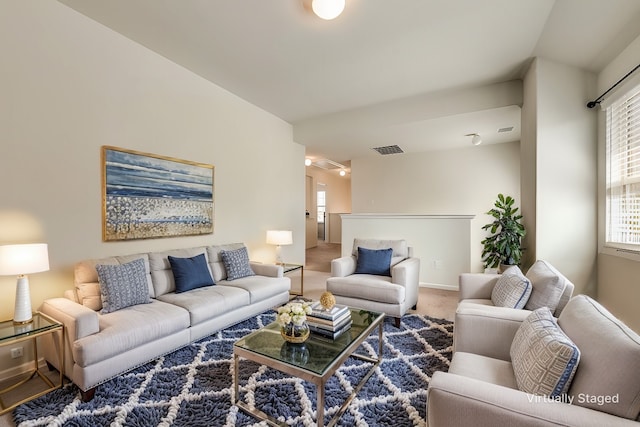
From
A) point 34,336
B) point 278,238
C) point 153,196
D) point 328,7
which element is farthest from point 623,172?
point 34,336

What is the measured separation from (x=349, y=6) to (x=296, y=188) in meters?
3.40

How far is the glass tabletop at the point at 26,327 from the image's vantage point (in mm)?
1860

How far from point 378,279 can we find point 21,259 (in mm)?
3082

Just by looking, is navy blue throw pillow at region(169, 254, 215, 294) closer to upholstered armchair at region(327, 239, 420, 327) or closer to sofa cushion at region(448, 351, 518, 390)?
upholstered armchair at region(327, 239, 420, 327)

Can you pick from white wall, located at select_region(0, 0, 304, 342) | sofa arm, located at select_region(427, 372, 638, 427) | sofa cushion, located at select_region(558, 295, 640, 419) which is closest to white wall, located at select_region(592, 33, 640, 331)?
sofa cushion, located at select_region(558, 295, 640, 419)

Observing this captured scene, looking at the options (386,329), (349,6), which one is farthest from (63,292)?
(349,6)

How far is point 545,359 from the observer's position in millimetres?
1160

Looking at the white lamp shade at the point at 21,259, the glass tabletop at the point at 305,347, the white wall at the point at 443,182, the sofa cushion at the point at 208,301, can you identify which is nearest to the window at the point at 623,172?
the glass tabletop at the point at 305,347

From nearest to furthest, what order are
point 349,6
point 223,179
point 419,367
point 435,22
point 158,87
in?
point 419,367 → point 349,6 → point 435,22 → point 158,87 → point 223,179

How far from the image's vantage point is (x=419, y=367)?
2268 millimetres

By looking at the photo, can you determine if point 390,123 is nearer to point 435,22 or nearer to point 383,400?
point 435,22

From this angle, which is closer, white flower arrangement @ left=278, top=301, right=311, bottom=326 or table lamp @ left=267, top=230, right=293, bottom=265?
white flower arrangement @ left=278, top=301, right=311, bottom=326

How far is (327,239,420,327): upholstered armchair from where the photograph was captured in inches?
121

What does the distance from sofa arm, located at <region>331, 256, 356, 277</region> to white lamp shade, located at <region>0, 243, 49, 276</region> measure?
2.60 meters
